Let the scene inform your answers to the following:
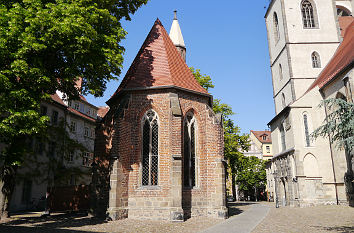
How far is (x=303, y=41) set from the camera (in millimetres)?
29672

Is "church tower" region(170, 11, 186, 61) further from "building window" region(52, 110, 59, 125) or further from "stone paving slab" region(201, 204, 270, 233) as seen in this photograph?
"stone paving slab" region(201, 204, 270, 233)

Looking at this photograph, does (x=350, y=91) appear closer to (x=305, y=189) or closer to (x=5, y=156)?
(x=305, y=189)

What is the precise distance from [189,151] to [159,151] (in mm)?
1813

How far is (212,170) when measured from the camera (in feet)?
48.3

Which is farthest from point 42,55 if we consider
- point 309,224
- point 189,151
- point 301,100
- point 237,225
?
point 301,100

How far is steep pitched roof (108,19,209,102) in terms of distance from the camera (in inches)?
594

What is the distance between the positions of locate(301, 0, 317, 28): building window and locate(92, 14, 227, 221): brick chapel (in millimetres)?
21063

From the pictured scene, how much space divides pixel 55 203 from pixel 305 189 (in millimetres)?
19481

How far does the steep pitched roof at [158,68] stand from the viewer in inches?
594

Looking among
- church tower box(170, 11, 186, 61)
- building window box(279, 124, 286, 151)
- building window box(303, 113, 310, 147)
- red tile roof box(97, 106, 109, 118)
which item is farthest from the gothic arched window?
red tile roof box(97, 106, 109, 118)

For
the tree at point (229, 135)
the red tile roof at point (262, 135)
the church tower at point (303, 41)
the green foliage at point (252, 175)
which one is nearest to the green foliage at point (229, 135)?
the tree at point (229, 135)

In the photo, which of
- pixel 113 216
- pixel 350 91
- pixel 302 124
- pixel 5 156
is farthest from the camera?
pixel 302 124

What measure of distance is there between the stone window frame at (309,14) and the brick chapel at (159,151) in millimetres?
20962

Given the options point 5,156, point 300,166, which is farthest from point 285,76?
point 5,156
